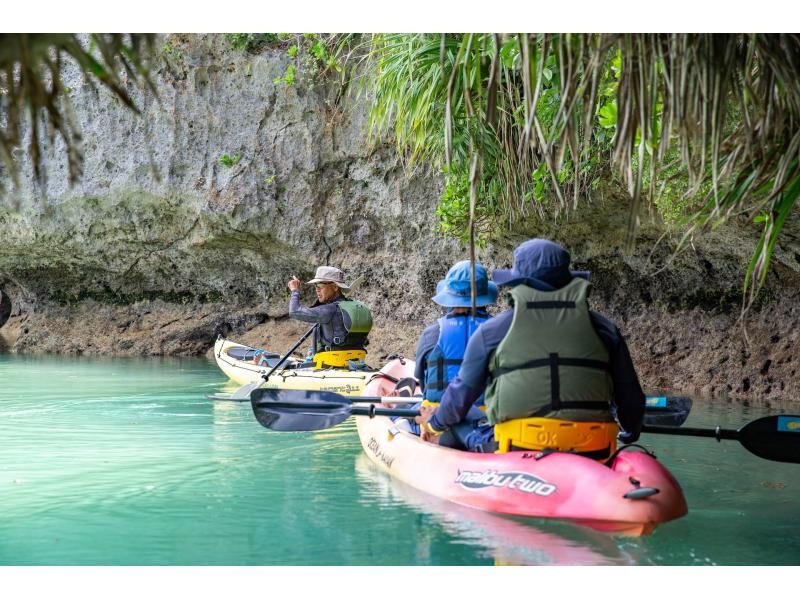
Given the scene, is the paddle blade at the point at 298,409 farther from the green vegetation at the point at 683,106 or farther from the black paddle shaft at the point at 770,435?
the green vegetation at the point at 683,106

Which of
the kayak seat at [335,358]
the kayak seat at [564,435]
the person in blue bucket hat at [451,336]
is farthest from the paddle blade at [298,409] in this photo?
the kayak seat at [335,358]

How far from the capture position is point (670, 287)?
36.5ft

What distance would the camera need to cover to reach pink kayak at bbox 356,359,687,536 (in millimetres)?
3877

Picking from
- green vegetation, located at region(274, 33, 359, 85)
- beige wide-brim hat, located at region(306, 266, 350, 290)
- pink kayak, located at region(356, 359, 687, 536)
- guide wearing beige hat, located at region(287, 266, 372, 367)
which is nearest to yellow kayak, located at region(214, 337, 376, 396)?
guide wearing beige hat, located at region(287, 266, 372, 367)

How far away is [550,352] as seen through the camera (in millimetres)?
4070

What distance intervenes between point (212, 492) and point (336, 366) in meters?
4.13

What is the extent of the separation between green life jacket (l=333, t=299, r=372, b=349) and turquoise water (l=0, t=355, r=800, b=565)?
1.52 meters

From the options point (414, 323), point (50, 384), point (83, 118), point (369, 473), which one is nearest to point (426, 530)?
point (369, 473)

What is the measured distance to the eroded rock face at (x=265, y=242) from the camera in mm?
10602

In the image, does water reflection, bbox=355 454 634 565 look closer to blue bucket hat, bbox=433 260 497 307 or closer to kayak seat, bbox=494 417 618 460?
kayak seat, bbox=494 417 618 460

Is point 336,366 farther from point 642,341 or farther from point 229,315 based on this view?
point 229,315

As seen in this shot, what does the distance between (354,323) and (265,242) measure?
22.5 feet

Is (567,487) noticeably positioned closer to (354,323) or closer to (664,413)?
(664,413)

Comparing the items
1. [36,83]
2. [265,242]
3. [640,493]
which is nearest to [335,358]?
[640,493]
